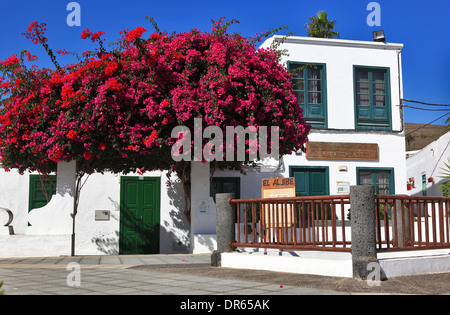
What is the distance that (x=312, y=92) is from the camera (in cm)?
1852

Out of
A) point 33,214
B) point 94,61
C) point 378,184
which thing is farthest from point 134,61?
point 378,184

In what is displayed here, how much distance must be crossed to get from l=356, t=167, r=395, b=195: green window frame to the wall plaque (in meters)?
0.46

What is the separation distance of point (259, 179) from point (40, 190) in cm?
748

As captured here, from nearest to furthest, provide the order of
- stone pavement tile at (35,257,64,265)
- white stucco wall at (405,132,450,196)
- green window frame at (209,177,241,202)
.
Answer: stone pavement tile at (35,257,64,265) < green window frame at (209,177,241,202) < white stucco wall at (405,132,450,196)

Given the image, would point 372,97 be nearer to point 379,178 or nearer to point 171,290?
point 379,178

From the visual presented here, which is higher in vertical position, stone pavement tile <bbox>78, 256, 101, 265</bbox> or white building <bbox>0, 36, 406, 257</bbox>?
white building <bbox>0, 36, 406, 257</bbox>

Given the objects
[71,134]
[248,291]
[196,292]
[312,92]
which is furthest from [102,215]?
[248,291]

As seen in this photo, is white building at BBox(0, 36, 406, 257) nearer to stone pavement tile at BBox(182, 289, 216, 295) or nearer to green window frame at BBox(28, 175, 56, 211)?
green window frame at BBox(28, 175, 56, 211)

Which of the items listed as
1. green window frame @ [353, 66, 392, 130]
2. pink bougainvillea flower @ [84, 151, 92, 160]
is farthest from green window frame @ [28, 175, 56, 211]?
green window frame @ [353, 66, 392, 130]

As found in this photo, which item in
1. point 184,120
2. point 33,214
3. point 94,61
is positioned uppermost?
point 94,61

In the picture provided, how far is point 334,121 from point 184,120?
7.95 meters

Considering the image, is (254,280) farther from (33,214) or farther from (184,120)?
(33,214)

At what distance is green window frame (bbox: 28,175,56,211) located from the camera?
1609cm
